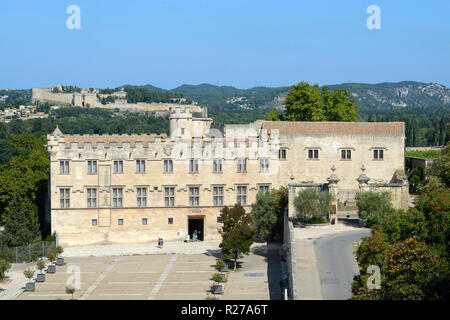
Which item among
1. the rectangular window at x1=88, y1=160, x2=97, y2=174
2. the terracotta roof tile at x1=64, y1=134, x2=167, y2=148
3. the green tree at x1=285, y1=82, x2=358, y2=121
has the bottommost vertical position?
the rectangular window at x1=88, y1=160, x2=97, y2=174

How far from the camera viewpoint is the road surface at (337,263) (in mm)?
28422

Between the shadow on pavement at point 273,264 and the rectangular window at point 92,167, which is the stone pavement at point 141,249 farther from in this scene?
the rectangular window at point 92,167

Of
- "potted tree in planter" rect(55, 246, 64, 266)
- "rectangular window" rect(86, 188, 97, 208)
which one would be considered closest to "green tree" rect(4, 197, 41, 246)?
"potted tree in planter" rect(55, 246, 64, 266)

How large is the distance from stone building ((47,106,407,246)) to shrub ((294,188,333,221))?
3.90 metres

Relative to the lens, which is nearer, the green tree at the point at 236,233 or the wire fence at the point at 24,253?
the green tree at the point at 236,233

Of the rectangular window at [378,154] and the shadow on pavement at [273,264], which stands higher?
the rectangular window at [378,154]

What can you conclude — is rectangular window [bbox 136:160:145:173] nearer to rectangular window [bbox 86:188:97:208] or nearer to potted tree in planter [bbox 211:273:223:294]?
rectangular window [bbox 86:188:97:208]

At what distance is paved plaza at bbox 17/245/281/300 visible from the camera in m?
36.6

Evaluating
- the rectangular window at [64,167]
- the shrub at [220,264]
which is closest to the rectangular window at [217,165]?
the rectangular window at [64,167]

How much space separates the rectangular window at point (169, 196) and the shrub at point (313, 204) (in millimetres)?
9935

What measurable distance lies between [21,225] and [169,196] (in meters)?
10.2

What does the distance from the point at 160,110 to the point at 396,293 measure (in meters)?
159

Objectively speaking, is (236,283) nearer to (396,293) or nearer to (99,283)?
(99,283)

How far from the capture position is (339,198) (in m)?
50.2
